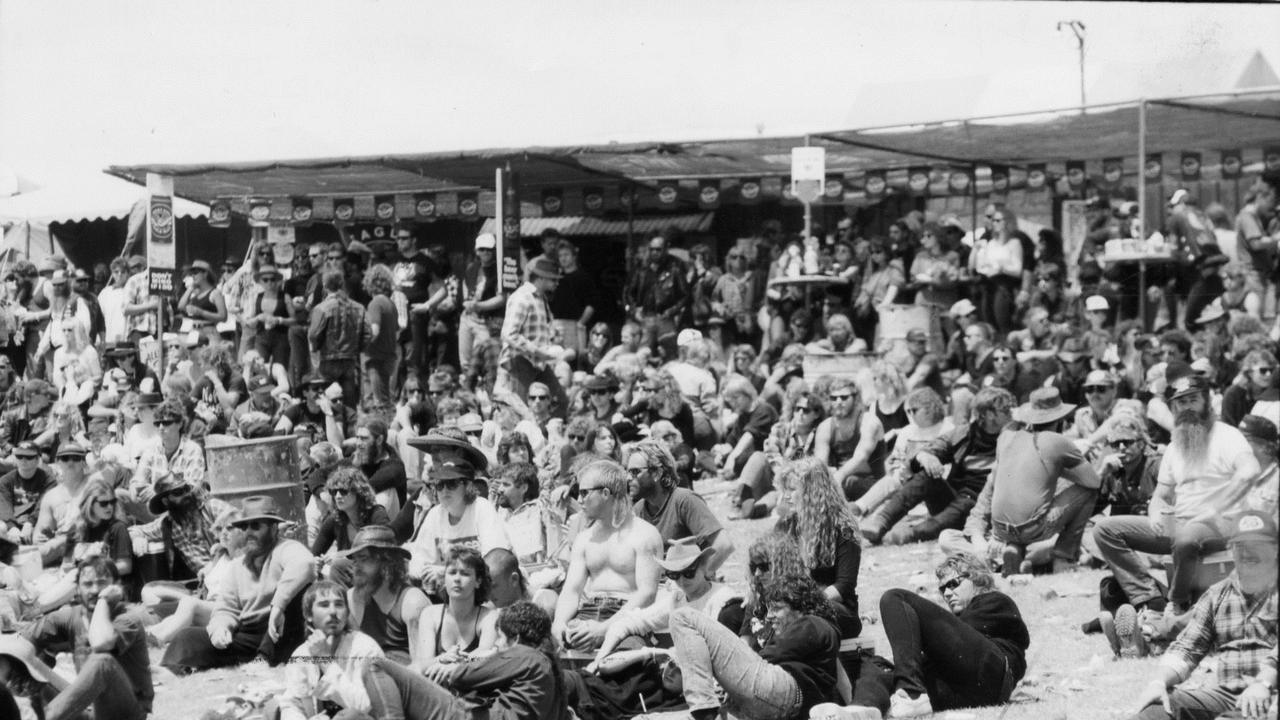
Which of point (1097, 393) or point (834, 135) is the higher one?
point (834, 135)

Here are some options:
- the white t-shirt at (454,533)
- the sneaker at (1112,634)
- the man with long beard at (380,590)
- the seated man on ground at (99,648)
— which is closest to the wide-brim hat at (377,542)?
the man with long beard at (380,590)

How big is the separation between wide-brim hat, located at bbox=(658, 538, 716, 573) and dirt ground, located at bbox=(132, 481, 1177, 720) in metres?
1.50

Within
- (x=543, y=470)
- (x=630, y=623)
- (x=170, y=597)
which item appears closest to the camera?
(x=630, y=623)

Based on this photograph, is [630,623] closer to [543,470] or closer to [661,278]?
[543,470]

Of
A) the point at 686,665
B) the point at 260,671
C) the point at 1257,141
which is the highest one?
the point at 1257,141

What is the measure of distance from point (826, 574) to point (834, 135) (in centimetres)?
1015

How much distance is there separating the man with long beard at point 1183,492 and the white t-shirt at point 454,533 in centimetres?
354

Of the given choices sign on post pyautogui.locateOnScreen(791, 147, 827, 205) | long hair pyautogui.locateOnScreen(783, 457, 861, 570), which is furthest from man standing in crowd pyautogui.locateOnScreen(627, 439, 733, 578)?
sign on post pyautogui.locateOnScreen(791, 147, 827, 205)

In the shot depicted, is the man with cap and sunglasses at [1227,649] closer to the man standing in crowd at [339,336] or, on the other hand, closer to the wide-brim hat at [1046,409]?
the wide-brim hat at [1046,409]

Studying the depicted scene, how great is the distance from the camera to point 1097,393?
1466 cm

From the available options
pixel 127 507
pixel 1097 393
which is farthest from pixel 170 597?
pixel 1097 393

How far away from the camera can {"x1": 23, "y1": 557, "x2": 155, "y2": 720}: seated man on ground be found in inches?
362

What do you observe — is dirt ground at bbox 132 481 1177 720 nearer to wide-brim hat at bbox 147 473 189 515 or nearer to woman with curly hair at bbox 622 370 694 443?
wide-brim hat at bbox 147 473 189 515

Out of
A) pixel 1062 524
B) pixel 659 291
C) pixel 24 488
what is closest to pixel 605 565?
pixel 1062 524
